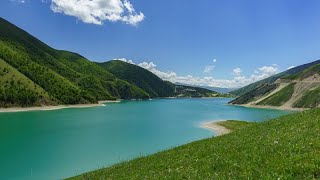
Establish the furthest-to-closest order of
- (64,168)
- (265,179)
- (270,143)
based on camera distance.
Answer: (64,168)
(270,143)
(265,179)

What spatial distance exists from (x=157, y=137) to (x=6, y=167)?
4229cm

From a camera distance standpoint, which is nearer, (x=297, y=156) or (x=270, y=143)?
(x=297, y=156)

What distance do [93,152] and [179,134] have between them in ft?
111

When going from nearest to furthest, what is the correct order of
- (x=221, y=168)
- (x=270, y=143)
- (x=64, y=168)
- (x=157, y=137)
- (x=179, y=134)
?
(x=221, y=168), (x=270, y=143), (x=64, y=168), (x=157, y=137), (x=179, y=134)

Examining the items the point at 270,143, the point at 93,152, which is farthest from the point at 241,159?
the point at 93,152

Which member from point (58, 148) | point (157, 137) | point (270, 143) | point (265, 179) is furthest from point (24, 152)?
point (265, 179)

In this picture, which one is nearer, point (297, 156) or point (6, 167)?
point (297, 156)

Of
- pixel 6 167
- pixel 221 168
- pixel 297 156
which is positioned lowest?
pixel 6 167

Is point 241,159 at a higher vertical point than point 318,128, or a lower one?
lower

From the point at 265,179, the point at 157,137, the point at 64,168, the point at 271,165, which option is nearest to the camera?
the point at 265,179

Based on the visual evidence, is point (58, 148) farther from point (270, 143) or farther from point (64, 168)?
point (270, 143)

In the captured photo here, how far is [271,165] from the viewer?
13039 millimetres

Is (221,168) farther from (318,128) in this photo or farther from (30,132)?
(30,132)

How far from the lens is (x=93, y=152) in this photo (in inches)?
2571
